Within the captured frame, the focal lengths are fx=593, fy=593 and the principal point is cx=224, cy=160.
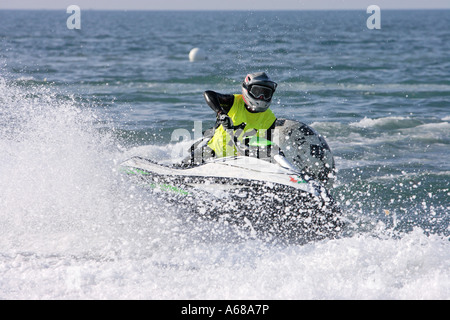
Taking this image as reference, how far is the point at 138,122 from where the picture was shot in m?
12.1

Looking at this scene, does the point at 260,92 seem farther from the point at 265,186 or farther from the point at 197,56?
the point at 197,56

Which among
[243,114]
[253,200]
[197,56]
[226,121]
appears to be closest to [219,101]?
[243,114]

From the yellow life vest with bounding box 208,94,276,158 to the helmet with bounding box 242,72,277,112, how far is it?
117mm

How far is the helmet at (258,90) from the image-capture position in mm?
6293

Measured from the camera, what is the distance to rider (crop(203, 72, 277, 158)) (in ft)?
20.6

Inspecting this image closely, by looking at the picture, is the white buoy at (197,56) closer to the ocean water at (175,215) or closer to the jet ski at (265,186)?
the ocean water at (175,215)

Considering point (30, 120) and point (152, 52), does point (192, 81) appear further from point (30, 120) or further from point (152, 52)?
point (152, 52)

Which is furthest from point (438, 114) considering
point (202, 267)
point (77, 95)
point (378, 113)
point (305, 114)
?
point (202, 267)

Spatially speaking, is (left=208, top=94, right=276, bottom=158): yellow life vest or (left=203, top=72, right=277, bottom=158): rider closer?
(left=203, top=72, right=277, bottom=158): rider

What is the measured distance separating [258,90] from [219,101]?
1.52ft

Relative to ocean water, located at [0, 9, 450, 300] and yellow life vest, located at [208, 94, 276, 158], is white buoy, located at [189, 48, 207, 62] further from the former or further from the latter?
A: yellow life vest, located at [208, 94, 276, 158]

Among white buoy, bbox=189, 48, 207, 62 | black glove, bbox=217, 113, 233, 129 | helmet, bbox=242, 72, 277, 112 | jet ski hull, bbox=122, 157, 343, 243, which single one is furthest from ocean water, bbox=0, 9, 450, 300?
white buoy, bbox=189, 48, 207, 62
